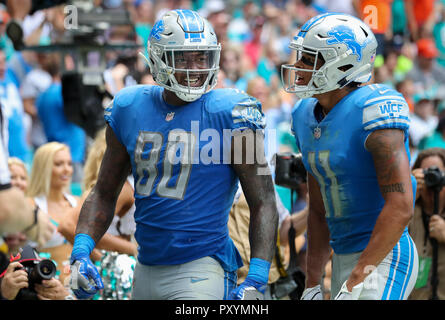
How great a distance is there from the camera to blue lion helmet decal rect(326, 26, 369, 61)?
3473 mm

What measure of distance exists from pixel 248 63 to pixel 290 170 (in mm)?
7141

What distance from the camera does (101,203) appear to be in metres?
3.77

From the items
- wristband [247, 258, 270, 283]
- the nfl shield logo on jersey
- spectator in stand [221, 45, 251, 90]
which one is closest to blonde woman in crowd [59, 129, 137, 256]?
the nfl shield logo on jersey

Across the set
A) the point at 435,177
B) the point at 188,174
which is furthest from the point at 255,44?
the point at 188,174

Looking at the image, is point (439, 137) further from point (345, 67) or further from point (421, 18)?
point (421, 18)

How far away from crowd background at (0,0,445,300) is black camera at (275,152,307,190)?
0.42m

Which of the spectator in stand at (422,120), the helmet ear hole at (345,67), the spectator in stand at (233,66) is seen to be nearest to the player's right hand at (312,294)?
the helmet ear hole at (345,67)

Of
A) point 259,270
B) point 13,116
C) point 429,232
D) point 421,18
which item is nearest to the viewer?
point 259,270

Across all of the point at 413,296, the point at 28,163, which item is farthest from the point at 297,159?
the point at 28,163

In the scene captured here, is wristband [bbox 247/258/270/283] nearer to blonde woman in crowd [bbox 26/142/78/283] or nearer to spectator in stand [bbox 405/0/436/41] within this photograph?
blonde woman in crowd [bbox 26/142/78/283]

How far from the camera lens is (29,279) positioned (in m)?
4.16

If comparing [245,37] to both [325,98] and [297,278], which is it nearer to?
[297,278]

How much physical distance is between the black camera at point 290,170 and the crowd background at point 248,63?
42cm

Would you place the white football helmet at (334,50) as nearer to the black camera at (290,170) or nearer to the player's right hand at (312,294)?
the black camera at (290,170)
